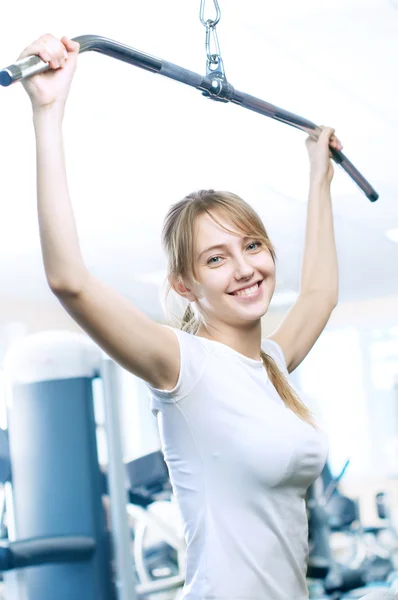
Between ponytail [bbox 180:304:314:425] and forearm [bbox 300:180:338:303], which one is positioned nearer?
ponytail [bbox 180:304:314:425]

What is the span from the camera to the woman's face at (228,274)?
1.22 meters

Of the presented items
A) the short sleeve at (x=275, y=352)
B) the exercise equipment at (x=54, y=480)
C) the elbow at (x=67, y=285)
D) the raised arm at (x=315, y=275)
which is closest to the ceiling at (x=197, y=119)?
the exercise equipment at (x=54, y=480)

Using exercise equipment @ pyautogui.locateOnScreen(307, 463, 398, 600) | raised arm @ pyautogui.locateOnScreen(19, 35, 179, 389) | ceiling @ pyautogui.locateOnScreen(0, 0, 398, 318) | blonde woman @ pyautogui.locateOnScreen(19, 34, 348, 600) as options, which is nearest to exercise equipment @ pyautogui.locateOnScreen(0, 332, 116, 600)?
ceiling @ pyautogui.locateOnScreen(0, 0, 398, 318)

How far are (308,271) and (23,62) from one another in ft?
2.82

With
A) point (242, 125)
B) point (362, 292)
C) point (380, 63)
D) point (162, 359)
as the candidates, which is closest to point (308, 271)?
point (162, 359)

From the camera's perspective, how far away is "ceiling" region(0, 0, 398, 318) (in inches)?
114

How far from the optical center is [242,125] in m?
4.07

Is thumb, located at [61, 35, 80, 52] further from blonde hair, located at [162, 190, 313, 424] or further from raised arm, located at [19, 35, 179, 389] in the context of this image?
blonde hair, located at [162, 190, 313, 424]

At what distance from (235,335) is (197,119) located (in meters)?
2.82

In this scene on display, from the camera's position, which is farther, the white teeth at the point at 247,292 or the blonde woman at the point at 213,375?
the white teeth at the point at 247,292

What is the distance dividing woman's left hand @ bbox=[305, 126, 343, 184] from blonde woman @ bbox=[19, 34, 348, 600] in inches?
18.8

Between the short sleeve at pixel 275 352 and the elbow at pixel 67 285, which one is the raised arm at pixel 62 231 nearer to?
the elbow at pixel 67 285

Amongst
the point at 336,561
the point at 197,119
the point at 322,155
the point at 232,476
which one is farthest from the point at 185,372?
the point at 336,561

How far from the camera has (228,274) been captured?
122 centimetres
